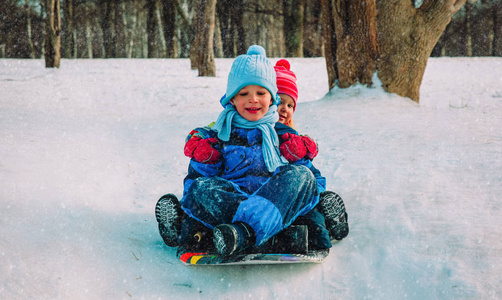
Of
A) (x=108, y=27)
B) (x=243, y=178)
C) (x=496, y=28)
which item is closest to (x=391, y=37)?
(x=243, y=178)

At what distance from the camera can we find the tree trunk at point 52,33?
11297mm

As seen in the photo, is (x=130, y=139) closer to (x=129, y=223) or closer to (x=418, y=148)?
(x=129, y=223)

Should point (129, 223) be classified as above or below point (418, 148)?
below

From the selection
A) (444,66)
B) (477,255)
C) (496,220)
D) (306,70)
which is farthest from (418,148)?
(444,66)

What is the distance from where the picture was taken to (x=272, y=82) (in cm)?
268

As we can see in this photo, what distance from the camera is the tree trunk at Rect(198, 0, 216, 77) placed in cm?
973

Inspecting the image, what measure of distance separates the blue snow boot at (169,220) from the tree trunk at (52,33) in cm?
1040

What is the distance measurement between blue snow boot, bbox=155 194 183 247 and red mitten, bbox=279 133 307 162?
72cm

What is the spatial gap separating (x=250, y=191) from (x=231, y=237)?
48 cm

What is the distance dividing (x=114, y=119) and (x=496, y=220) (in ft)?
15.7

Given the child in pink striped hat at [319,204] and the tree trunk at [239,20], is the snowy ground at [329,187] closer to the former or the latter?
the child in pink striped hat at [319,204]

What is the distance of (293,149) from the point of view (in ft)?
8.74

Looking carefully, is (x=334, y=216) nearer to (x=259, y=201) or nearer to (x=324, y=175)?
(x=259, y=201)

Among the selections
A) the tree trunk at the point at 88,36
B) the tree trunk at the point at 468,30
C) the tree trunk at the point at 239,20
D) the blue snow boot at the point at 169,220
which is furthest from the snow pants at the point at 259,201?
the tree trunk at the point at 88,36
